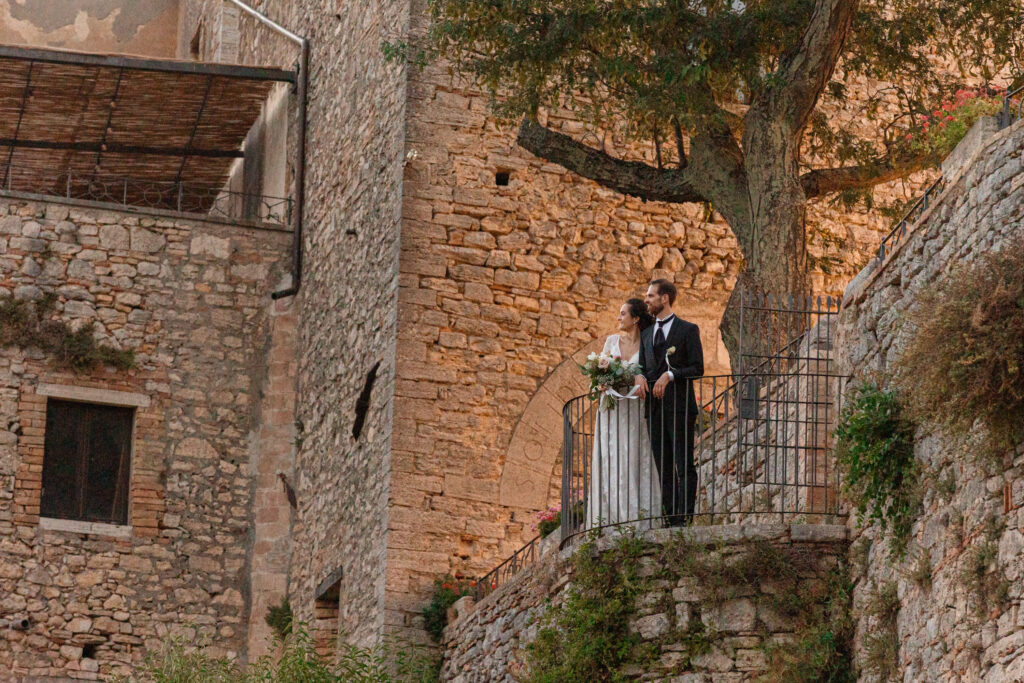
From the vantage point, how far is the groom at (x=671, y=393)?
35.2 feet

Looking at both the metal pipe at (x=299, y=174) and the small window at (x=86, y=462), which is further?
the metal pipe at (x=299, y=174)

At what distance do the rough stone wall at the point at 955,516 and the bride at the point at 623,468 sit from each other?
4.18ft

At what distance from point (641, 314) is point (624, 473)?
0.97m

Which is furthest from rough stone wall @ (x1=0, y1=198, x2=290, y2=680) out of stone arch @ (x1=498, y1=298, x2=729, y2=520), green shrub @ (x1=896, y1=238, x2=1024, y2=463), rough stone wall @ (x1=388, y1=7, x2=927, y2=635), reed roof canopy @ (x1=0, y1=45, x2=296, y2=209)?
green shrub @ (x1=896, y1=238, x2=1024, y2=463)

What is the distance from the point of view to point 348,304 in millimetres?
15844

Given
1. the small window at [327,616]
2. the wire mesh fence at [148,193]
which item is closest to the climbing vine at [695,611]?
the small window at [327,616]

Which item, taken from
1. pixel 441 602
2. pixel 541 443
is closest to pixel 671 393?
pixel 441 602

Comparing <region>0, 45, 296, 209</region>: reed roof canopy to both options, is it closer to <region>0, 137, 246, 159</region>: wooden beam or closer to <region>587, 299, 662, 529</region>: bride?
<region>0, 137, 246, 159</region>: wooden beam

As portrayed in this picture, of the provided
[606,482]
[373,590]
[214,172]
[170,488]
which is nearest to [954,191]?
[606,482]

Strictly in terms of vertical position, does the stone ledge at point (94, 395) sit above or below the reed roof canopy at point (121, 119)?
below

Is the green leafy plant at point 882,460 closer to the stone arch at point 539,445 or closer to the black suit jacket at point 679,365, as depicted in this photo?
the black suit jacket at point 679,365

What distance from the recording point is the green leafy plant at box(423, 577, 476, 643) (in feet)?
45.2

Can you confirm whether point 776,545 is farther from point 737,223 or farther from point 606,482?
point 737,223

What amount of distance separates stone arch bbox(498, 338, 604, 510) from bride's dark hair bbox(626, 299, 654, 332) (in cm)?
329
